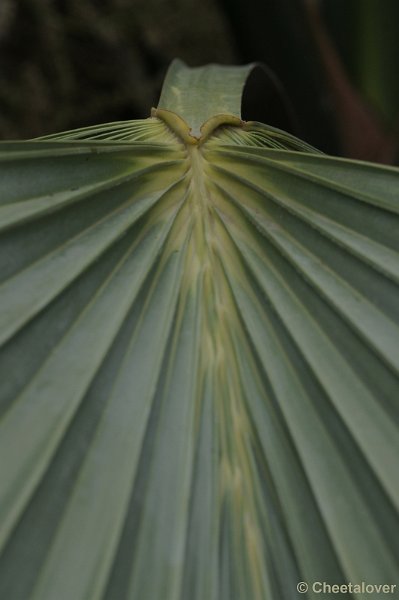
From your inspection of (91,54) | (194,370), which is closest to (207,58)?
(91,54)

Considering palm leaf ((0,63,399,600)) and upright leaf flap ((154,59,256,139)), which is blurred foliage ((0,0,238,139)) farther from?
palm leaf ((0,63,399,600))

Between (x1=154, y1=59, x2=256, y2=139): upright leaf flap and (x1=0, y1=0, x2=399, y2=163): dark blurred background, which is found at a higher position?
(x1=0, y1=0, x2=399, y2=163): dark blurred background

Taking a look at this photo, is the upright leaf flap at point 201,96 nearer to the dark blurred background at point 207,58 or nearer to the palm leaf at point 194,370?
the palm leaf at point 194,370

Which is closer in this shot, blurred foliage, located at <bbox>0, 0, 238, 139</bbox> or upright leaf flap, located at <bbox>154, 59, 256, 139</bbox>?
upright leaf flap, located at <bbox>154, 59, 256, 139</bbox>

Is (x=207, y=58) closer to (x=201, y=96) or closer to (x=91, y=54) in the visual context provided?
(x=91, y=54)

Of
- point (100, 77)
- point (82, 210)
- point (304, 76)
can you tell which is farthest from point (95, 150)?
point (100, 77)

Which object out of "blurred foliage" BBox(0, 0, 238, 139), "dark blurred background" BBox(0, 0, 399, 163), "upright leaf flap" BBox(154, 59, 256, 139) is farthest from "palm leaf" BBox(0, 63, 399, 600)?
"blurred foliage" BBox(0, 0, 238, 139)

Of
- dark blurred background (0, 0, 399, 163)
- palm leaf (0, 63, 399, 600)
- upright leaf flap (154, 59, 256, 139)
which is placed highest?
dark blurred background (0, 0, 399, 163)
